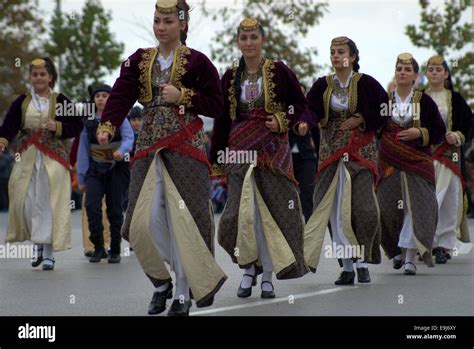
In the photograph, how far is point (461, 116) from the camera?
1336 cm

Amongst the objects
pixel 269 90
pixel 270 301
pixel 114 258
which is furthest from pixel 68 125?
pixel 270 301

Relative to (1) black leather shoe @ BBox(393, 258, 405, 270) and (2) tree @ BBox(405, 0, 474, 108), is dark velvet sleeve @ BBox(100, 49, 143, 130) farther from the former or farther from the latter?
(2) tree @ BBox(405, 0, 474, 108)

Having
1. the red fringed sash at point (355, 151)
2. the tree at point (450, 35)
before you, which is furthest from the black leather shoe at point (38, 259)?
the tree at point (450, 35)

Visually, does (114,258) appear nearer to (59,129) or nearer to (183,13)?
(59,129)

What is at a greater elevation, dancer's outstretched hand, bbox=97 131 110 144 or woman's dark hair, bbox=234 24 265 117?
woman's dark hair, bbox=234 24 265 117

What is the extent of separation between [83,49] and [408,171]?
37.6 m

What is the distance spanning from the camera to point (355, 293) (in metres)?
10.2

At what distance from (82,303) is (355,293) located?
2304 mm

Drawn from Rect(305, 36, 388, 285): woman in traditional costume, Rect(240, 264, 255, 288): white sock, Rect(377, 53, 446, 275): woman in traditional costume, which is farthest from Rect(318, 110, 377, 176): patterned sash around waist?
Rect(240, 264, 255, 288): white sock

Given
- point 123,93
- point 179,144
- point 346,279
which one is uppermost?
point 123,93

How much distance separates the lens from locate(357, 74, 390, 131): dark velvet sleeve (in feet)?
35.6

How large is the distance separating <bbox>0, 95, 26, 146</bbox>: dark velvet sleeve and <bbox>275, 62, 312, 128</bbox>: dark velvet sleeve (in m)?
3.51
